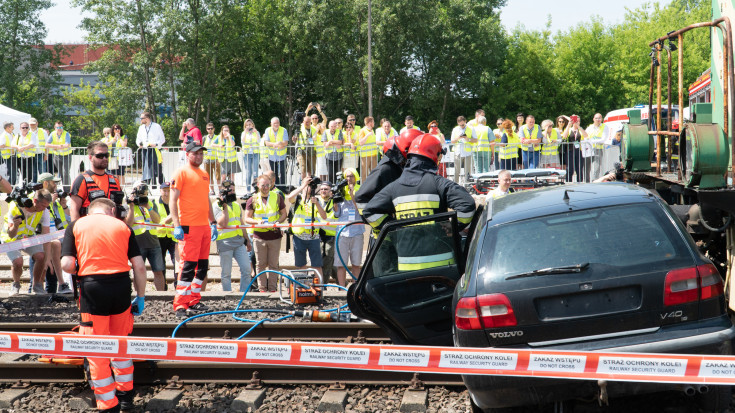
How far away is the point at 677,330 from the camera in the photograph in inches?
173

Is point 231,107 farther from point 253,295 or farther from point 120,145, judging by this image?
point 253,295

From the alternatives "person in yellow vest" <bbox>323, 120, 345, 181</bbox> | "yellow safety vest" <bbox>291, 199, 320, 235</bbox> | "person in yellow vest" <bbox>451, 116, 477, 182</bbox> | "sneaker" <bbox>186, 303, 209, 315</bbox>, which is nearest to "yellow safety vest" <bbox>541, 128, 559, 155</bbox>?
"person in yellow vest" <bbox>451, 116, 477, 182</bbox>

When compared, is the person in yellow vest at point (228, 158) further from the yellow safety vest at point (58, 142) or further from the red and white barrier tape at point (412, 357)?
the red and white barrier tape at point (412, 357)

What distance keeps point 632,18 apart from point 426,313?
62605 millimetres

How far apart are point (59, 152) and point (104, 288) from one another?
13777 millimetres

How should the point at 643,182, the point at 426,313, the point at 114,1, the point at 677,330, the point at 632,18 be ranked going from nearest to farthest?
the point at 677,330 < the point at 426,313 < the point at 643,182 < the point at 114,1 < the point at 632,18

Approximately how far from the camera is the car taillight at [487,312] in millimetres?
4527

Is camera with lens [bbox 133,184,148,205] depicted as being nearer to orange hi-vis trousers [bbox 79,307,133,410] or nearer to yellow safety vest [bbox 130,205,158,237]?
yellow safety vest [bbox 130,205,158,237]

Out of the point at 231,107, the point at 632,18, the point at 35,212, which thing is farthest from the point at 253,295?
the point at 632,18

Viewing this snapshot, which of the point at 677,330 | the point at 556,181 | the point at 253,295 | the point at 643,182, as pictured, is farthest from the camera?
the point at 556,181

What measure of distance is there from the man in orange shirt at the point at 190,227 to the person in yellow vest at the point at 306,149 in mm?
8246

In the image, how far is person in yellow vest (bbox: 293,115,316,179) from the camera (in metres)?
16.9

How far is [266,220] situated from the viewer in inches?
445

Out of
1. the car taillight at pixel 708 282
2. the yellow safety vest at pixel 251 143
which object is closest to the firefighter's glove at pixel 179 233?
the car taillight at pixel 708 282
